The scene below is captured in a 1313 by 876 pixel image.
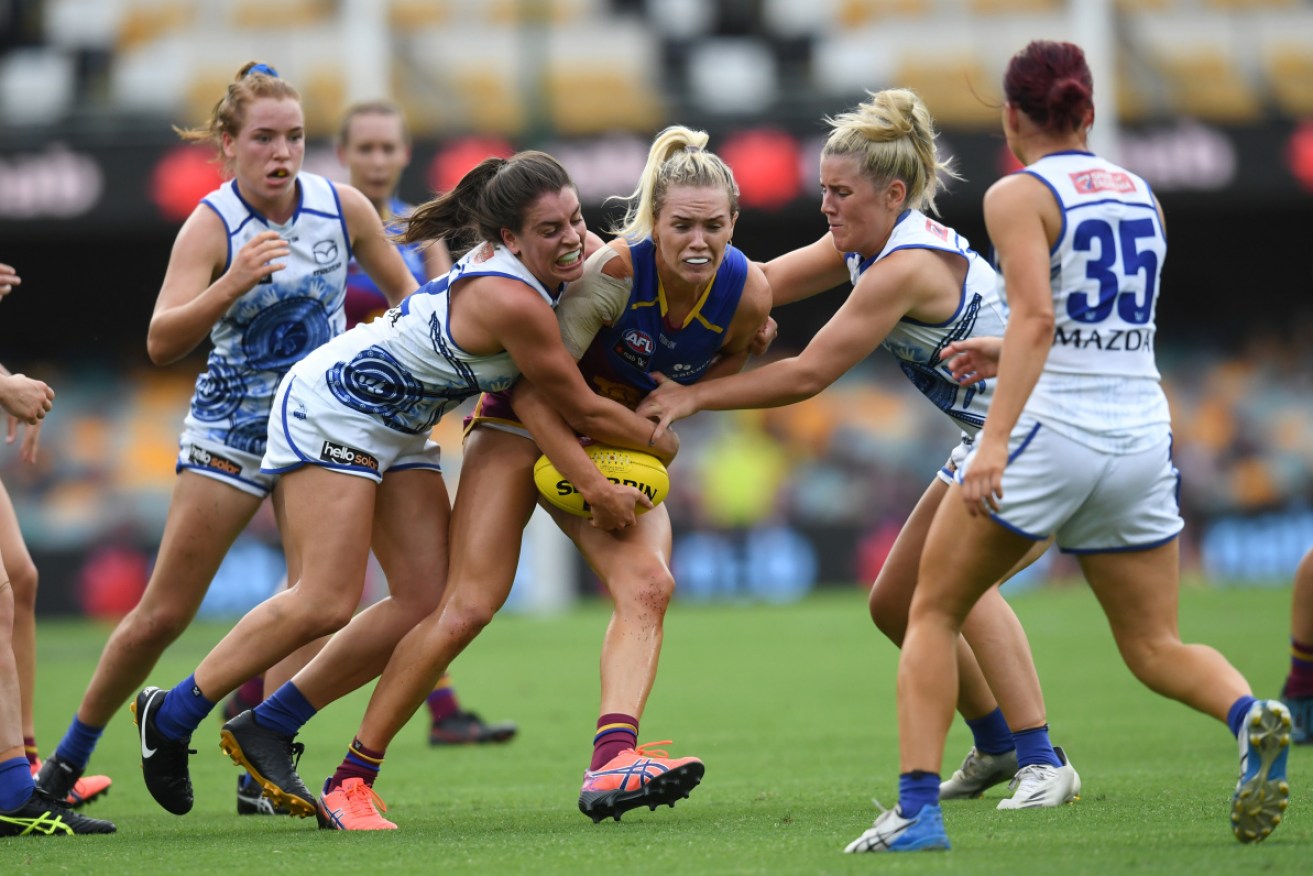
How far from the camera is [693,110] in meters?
18.0

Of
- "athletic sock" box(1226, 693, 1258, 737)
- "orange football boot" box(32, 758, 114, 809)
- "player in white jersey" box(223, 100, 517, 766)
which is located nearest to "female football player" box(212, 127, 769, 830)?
"orange football boot" box(32, 758, 114, 809)

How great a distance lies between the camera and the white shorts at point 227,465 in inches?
222

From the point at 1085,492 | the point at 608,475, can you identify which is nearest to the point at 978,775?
the point at 608,475

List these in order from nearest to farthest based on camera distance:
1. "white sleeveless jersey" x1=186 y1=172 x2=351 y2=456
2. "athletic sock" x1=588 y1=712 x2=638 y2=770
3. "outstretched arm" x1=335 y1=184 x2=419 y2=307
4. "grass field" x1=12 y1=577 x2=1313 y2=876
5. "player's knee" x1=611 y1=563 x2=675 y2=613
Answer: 1. "grass field" x1=12 y1=577 x2=1313 y2=876
2. "athletic sock" x1=588 y1=712 x2=638 y2=770
3. "player's knee" x1=611 y1=563 x2=675 y2=613
4. "white sleeveless jersey" x1=186 y1=172 x2=351 y2=456
5. "outstretched arm" x1=335 y1=184 x2=419 y2=307

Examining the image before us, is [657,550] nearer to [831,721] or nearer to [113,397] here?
[831,721]

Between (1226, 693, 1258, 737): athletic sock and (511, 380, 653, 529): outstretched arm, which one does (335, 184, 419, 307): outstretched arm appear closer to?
(511, 380, 653, 529): outstretched arm

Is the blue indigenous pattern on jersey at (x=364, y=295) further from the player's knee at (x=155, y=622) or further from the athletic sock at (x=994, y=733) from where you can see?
the athletic sock at (x=994, y=733)

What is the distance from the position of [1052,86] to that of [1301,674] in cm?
331

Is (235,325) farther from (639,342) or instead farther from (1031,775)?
(1031,775)

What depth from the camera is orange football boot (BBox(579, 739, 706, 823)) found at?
4570mm

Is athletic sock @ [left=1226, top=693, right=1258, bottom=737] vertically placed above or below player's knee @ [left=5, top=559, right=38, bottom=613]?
below

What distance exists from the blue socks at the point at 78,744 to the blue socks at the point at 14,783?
50 centimetres

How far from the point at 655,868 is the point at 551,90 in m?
15.8

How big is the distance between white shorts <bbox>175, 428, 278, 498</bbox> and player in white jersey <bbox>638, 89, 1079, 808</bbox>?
4.70ft
